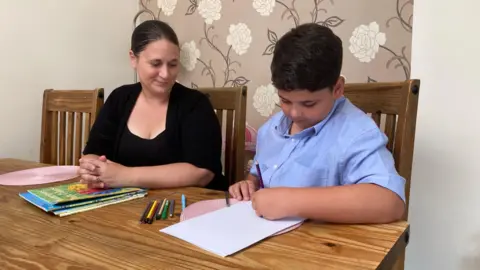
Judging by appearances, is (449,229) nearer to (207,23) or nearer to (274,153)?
(274,153)

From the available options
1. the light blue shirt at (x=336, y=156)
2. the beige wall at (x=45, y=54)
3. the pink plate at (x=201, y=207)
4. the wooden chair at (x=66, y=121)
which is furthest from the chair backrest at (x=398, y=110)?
the beige wall at (x=45, y=54)

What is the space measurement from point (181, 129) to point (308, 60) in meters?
0.60

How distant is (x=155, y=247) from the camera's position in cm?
65

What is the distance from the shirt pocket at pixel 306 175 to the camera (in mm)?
885

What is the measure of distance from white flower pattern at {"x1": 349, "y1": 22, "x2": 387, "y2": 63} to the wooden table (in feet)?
3.16

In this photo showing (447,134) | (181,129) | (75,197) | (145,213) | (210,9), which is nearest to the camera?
(145,213)

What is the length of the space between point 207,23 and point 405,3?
96 cm

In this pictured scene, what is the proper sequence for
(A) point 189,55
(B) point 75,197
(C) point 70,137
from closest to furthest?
(B) point 75,197 < (C) point 70,137 < (A) point 189,55

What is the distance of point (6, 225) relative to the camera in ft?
2.53

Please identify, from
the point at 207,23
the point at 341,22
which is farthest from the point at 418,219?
the point at 207,23

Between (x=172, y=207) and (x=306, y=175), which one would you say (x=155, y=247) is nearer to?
(x=172, y=207)

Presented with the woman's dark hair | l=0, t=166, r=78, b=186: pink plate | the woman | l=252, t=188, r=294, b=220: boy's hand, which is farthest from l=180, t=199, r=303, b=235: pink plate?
the woman's dark hair

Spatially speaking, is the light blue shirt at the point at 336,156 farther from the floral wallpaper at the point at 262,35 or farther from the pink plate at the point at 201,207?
the floral wallpaper at the point at 262,35

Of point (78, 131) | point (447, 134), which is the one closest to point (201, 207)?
point (447, 134)
